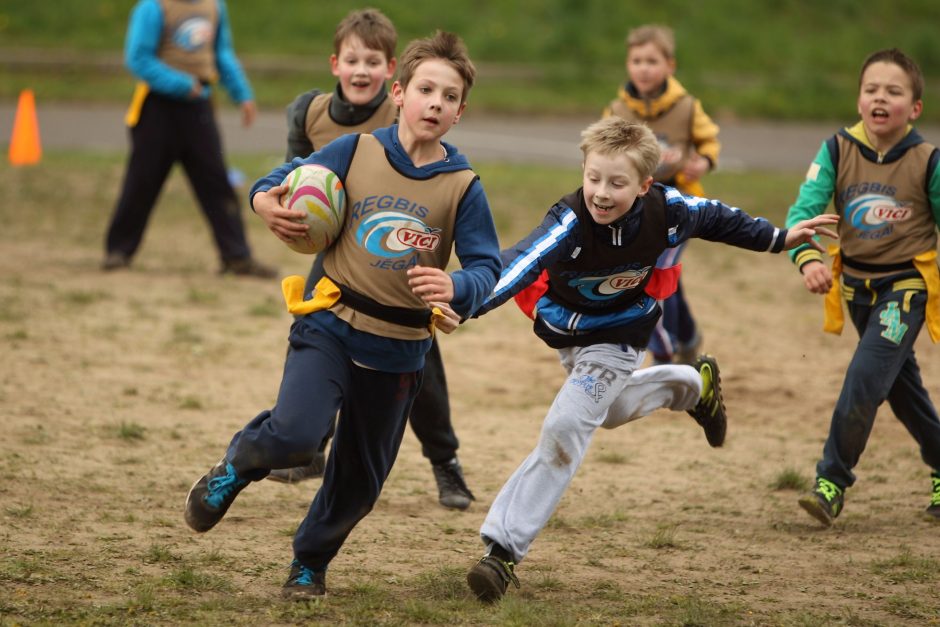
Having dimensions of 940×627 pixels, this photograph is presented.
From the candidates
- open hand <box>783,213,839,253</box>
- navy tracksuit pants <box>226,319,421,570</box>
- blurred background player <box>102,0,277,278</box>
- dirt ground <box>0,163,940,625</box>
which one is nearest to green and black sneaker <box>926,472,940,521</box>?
dirt ground <box>0,163,940,625</box>

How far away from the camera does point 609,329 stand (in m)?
5.34

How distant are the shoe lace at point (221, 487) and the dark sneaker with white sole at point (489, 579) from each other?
94 cm

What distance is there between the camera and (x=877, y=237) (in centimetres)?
602

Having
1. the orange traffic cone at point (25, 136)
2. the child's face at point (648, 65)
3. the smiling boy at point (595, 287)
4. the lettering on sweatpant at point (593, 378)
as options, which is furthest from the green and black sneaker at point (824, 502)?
the orange traffic cone at point (25, 136)

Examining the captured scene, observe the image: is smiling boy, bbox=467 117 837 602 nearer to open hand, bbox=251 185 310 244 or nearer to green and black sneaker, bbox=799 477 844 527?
open hand, bbox=251 185 310 244

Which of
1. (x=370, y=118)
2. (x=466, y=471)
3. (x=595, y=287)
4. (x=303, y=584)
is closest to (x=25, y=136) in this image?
(x=370, y=118)

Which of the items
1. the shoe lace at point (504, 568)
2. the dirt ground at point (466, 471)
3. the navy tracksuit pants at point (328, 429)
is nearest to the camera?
the navy tracksuit pants at point (328, 429)

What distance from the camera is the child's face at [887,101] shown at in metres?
5.93

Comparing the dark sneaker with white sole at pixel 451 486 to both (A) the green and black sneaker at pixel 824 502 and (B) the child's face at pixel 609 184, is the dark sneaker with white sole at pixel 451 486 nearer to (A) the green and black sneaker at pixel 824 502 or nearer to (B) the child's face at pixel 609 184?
(A) the green and black sneaker at pixel 824 502

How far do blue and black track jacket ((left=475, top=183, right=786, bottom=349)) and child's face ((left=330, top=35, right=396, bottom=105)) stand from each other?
1387mm

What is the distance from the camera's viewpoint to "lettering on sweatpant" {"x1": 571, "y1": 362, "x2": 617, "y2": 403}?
5.18 metres

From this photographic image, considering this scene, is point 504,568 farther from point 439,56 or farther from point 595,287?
point 439,56

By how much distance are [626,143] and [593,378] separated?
949 millimetres

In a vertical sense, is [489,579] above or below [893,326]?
below
